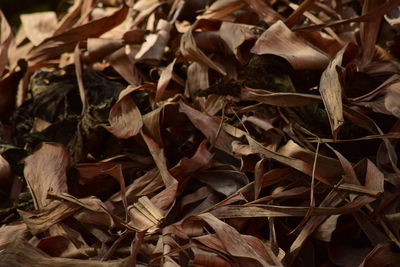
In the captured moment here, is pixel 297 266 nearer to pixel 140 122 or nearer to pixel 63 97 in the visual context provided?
pixel 140 122

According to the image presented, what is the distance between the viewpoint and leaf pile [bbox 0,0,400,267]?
57cm

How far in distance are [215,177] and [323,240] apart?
0.13m

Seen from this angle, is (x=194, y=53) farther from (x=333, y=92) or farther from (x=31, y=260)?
(x=31, y=260)

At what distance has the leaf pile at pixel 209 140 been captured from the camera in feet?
1.86

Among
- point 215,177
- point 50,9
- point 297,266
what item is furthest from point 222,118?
point 50,9

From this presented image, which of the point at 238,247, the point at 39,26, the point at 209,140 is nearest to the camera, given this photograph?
the point at 238,247

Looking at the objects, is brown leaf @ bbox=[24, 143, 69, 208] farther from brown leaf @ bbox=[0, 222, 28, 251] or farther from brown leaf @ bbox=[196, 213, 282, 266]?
brown leaf @ bbox=[196, 213, 282, 266]

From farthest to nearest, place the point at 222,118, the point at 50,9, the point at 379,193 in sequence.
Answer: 1. the point at 50,9
2. the point at 222,118
3. the point at 379,193

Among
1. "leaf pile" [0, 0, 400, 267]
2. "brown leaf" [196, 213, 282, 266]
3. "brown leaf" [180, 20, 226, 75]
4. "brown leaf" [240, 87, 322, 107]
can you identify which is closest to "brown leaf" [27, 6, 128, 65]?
"leaf pile" [0, 0, 400, 267]

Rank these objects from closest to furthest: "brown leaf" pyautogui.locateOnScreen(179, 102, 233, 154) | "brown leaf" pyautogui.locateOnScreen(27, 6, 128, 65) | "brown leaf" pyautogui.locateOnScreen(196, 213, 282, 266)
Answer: "brown leaf" pyautogui.locateOnScreen(196, 213, 282, 266), "brown leaf" pyautogui.locateOnScreen(179, 102, 233, 154), "brown leaf" pyautogui.locateOnScreen(27, 6, 128, 65)

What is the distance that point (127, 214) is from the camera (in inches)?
23.6

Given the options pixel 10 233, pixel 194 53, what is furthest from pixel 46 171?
pixel 194 53

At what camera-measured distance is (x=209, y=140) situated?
2.15 ft

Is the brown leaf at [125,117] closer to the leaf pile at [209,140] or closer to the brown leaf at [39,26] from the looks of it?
the leaf pile at [209,140]
